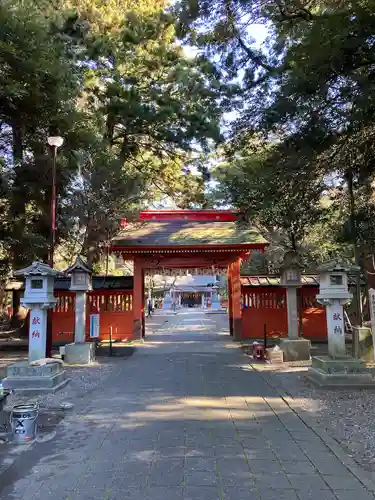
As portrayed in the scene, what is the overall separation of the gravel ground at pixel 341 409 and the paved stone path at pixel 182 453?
36 centimetres

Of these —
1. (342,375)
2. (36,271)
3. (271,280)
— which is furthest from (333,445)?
(271,280)

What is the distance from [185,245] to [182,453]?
38.7ft

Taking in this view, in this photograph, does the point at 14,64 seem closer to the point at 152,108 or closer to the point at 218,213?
the point at 152,108

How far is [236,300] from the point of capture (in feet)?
56.3

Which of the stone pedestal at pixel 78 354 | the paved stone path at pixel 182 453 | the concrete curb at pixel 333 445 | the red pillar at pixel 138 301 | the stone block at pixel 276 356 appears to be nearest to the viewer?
the paved stone path at pixel 182 453

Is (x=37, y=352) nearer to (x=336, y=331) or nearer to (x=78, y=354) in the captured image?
(x=78, y=354)

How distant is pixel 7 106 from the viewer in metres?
11.3

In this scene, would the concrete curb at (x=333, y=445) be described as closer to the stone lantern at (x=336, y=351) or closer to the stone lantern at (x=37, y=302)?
the stone lantern at (x=336, y=351)

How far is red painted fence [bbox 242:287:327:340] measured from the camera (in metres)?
16.9

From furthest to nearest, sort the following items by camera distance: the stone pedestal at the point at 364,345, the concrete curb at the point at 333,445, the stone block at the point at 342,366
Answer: the stone pedestal at the point at 364,345 → the stone block at the point at 342,366 → the concrete curb at the point at 333,445

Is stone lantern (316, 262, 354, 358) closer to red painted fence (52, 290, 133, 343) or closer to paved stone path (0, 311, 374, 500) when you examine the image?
paved stone path (0, 311, 374, 500)

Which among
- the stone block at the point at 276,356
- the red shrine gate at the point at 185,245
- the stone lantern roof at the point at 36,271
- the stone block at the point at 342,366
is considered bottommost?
the stone block at the point at 276,356

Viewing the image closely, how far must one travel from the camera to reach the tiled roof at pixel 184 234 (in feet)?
54.1

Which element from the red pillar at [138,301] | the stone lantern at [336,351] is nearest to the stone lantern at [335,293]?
the stone lantern at [336,351]
